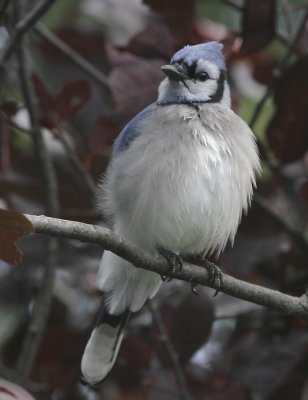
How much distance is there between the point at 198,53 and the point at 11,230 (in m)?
1.73

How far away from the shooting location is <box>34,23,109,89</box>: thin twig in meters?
3.67

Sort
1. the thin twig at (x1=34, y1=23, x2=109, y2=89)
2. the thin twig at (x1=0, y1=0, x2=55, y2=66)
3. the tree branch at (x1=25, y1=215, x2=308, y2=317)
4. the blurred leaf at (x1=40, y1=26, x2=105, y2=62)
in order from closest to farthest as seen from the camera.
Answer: the tree branch at (x1=25, y1=215, x2=308, y2=317) → the thin twig at (x1=0, y1=0, x2=55, y2=66) → the thin twig at (x1=34, y1=23, x2=109, y2=89) → the blurred leaf at (x1=40, y1=26, x2=105, y2=62)

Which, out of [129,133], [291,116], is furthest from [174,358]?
[291,116]

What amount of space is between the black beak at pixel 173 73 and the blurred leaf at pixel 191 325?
2.78 feet

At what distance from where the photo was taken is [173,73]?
11.2 feet

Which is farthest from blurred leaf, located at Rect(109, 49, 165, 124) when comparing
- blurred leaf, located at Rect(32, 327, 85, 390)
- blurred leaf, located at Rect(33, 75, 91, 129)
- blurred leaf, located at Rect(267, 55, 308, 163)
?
blurred leaf, located at Rect(32, 327, 85, 390)

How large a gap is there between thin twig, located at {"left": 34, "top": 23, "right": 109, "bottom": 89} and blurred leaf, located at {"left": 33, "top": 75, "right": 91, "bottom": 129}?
1.22 ft

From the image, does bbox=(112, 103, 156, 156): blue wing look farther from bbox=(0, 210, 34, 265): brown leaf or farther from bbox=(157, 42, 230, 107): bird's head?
bbox=(0, 210, 34, 265): brown leaf

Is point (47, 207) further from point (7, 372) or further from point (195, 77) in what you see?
point (195, 77)

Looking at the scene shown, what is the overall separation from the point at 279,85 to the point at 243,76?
1.15 m

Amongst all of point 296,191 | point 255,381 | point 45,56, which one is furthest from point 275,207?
point 45,56

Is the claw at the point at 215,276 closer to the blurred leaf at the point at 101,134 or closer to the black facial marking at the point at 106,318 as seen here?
the black facial marking at the point at 106,318

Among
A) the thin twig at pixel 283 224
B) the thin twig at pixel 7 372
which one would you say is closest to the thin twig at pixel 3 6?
the thin twig at pixel 7 372

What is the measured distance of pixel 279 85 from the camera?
3.37 meters
